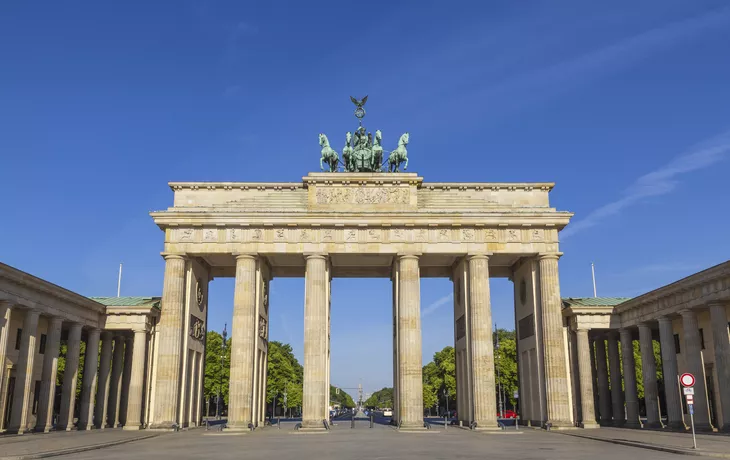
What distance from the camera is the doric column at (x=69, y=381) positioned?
46406 millimetres


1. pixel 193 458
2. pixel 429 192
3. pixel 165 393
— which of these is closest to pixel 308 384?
pixel 165 393

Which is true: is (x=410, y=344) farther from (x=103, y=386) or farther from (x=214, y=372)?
(x=214, y=372)

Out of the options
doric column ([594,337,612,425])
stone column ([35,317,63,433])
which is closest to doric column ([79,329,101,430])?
stone column ([35,317,63,433])

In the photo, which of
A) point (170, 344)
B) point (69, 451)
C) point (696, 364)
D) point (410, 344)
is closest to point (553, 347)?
point (696, 364)

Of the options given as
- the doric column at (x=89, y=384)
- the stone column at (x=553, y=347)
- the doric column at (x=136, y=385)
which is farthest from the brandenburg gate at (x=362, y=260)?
the doric column at (x=89, y=384)

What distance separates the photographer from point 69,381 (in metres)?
46.6

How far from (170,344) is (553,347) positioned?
27.9 m

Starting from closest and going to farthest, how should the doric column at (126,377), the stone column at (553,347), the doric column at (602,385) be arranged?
the stone column at (553,347), the doric column at (126,377), the doric column at (602,385)

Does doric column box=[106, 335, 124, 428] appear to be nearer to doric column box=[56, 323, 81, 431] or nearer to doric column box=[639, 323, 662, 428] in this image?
doric column box=[56, 323, 81, 431]

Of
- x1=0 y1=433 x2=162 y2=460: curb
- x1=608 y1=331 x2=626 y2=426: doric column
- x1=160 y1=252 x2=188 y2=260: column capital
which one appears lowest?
x1=0 y1=433 x2=162 y2=460: curb

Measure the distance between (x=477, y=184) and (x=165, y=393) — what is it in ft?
A: 92.1

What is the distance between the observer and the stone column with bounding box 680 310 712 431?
134 ft

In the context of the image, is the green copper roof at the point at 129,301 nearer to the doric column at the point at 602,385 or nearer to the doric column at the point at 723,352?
the doric column at the point at 602,385

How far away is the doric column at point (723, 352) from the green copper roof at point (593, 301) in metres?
13.6
